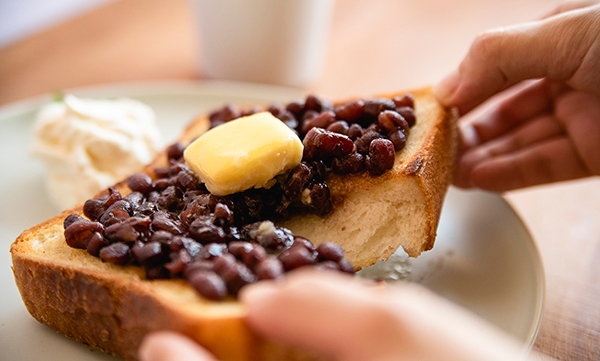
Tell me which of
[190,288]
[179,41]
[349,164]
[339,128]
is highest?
[179,41]

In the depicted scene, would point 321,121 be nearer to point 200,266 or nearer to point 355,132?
point 355,132

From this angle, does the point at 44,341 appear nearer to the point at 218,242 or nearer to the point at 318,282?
the point at 218,242

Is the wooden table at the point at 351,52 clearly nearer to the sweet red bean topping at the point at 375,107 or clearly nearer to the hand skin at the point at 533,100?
the hand skin at the point at 533,100

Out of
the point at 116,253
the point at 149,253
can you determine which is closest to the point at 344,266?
the point at 149,253

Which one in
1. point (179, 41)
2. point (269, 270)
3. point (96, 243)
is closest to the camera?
point (269, 270)

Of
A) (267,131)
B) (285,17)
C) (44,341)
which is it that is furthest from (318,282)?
(285,17)
